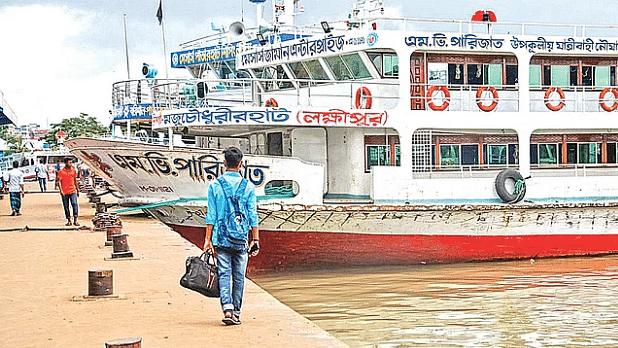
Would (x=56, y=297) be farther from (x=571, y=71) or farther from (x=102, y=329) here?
(x=571, y=71)

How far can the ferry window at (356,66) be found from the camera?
17.7 m

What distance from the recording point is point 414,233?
16.7m

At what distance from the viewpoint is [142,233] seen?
16.5 metres

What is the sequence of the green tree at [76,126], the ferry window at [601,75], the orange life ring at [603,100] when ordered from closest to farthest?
1. the orange life ring at [603,100]
2. the ferry window at [601,75]
3. the green tree at [76,126]

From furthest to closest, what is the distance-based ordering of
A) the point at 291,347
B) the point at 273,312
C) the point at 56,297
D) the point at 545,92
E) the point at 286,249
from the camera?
the point at 545,92 < the point at 286,249 < the point at 56,297 < the point at 273,312 < the point at 291,347

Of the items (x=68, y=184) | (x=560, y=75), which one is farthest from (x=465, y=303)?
(x=68, y=184)

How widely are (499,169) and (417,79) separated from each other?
262 centimetres

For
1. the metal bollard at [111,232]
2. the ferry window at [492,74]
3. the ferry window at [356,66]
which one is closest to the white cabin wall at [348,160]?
the ferry window at [356,66]

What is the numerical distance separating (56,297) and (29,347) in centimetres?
248

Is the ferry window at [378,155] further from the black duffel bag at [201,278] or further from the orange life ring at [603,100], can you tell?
the black duffel bag at [201,278]

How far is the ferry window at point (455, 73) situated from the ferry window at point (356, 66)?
5.61ft

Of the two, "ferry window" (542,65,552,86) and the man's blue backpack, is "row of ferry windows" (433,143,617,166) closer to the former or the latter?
"ferry window" (542,65,552,86)

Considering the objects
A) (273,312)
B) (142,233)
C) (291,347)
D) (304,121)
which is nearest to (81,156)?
(142,233)

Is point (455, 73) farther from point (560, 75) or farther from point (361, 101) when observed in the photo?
point (560, 75)
